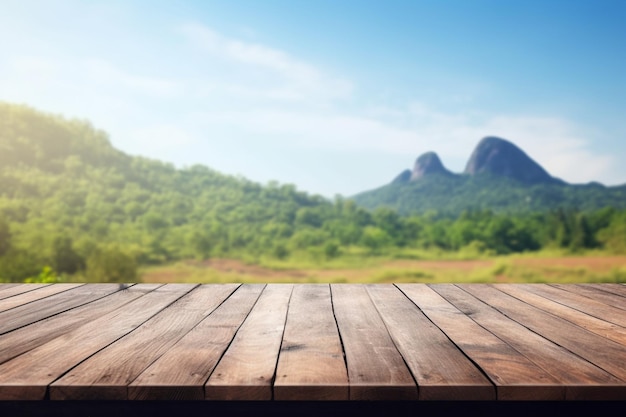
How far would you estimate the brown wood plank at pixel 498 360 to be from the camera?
92 cm

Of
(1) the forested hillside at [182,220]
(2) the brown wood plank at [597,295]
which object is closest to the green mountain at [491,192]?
(1) the forested hillside at [182,220]

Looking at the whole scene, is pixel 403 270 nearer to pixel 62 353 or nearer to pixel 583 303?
pixel 583 303

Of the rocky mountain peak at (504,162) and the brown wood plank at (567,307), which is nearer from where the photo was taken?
the brown wood plank at (567,307)

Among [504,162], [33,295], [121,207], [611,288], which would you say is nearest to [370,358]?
[33,295]

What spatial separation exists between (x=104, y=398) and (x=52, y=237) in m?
31.3

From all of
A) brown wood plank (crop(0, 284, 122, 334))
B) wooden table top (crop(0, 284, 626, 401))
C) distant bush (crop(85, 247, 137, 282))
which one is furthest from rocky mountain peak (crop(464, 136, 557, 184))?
brown wood plank (crop(0, 284, 122, 334))

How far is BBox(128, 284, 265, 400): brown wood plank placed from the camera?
0.90 meters

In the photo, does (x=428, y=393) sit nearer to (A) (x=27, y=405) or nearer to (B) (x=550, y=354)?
(B) (x=550, y=354)

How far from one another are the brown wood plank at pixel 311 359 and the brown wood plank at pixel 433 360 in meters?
0.14

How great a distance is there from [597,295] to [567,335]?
809 mm

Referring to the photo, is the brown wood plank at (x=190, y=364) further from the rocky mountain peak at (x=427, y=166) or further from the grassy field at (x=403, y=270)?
the rocky mountain peak at (x=427, y=166)

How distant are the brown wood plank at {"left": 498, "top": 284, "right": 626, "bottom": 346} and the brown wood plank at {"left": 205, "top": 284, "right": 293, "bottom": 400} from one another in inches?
33.4

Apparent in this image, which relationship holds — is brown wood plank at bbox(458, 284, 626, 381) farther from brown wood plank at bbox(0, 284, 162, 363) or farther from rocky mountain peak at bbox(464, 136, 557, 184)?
rocky mountain peak at bbox(464, 136, 557, 184)

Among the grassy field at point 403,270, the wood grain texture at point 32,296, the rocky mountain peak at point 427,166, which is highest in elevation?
the rocky mountain peak at point 427,166
